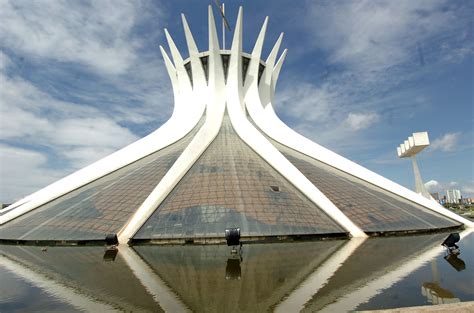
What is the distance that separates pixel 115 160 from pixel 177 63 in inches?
542

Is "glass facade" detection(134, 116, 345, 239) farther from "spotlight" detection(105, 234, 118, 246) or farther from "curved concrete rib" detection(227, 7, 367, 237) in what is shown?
"spotlight" detection(105, 234, 118, 246)

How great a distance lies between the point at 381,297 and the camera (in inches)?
274

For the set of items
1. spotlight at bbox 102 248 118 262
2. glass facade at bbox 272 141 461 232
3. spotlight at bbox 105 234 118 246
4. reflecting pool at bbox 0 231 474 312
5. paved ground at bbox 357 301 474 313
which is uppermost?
glass facade at bbox 272 141 461 232

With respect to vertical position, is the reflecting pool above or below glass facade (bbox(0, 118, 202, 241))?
below

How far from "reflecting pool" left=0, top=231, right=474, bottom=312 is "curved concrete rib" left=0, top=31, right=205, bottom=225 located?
10.9 meters

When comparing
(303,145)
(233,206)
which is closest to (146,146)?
(233,206)

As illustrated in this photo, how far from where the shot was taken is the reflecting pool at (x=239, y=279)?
6.85 m

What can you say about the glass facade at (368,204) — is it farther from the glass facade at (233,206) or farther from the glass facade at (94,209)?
the glass facade at (94,209)

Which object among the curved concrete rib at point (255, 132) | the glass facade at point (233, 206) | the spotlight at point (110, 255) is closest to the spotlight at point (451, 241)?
the curved concrete rib at point (255, 132)

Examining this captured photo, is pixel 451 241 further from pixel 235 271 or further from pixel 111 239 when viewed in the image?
pixel 111 239

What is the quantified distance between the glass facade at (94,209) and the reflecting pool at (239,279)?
3490 mm

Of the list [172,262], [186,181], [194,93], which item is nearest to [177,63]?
[194,93]

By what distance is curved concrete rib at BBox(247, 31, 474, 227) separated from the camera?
77.7 ft

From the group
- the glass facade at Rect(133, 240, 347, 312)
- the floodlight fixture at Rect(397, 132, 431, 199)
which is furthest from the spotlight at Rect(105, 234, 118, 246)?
the floodlight fixture at Rect(397, 132, 431, 199)
